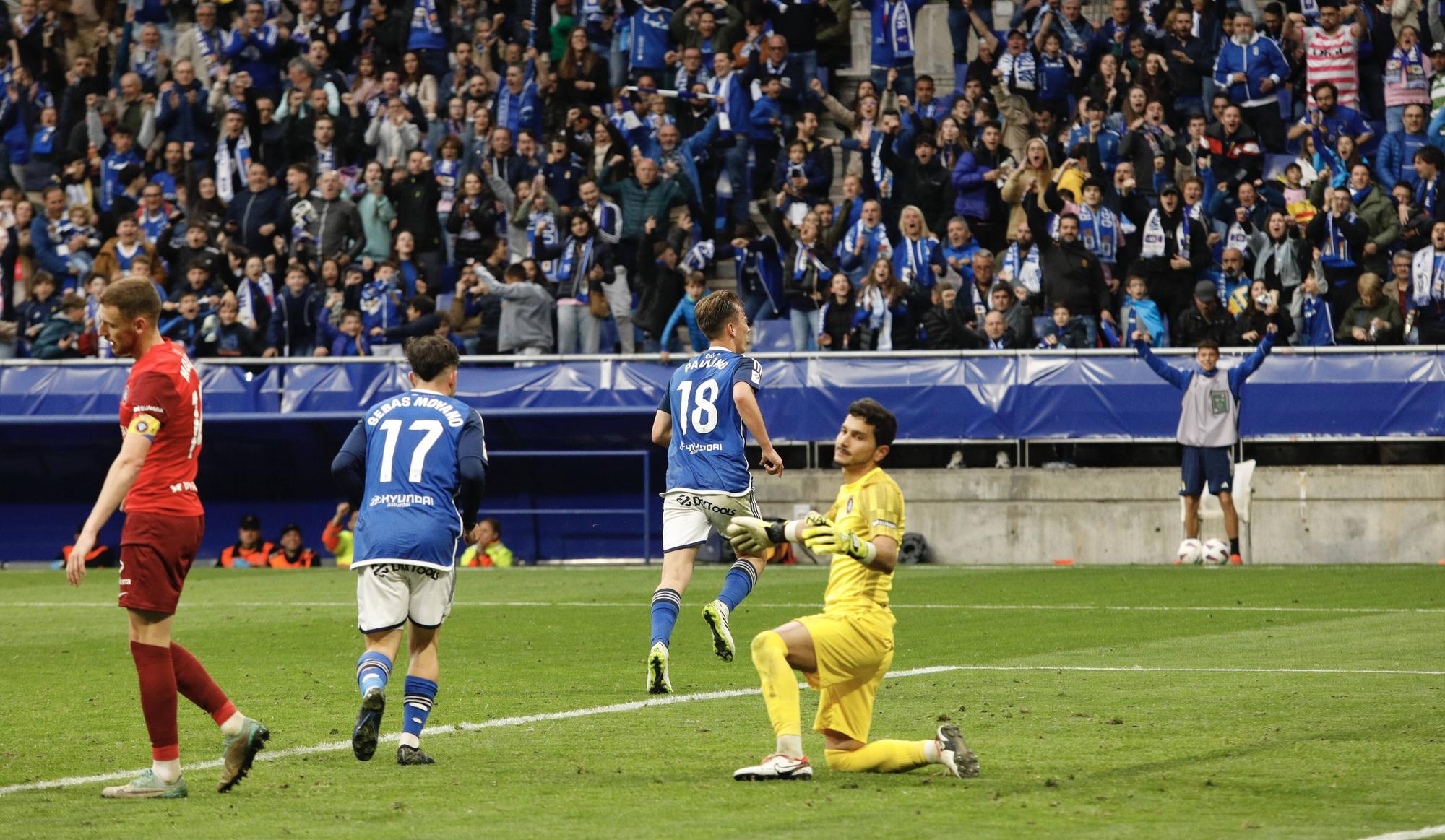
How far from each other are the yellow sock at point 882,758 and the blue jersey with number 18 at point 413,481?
5.84 ft

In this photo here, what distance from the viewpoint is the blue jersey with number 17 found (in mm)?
10336

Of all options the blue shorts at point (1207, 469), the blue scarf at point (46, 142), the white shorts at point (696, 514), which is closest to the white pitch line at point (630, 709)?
the white shorts at point (696, 514)

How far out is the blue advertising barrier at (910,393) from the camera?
20797 millimetres

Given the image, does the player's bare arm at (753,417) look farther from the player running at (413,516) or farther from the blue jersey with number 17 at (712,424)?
the player running at (413,516)

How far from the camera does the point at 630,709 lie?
31.1 ft

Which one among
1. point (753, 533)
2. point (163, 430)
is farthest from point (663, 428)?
point (163, 430)

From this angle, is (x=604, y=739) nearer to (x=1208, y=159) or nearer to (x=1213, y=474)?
(x=1213, y=474)

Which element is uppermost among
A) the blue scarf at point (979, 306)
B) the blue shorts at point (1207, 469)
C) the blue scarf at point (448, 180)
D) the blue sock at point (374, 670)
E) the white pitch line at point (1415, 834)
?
the blue scarf at point (448, 180)

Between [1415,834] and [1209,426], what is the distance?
14184 mm

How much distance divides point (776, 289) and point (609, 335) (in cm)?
210

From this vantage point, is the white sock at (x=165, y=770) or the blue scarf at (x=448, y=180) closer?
the white sock at (x=165, y=770)

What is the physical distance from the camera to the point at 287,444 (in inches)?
926

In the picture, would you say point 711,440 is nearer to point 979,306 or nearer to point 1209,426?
point 1209,426

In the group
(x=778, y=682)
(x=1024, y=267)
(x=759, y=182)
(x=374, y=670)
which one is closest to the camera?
(x=778, y=682)
